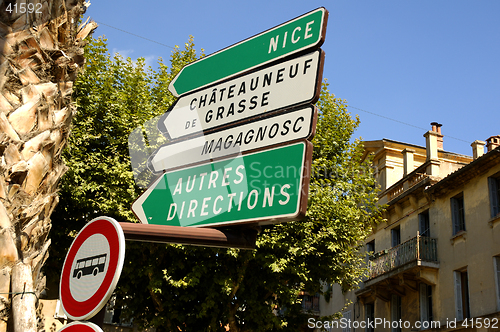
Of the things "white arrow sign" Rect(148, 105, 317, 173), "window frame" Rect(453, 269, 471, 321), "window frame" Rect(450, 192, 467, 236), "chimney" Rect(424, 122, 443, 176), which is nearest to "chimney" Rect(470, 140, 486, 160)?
"chimney" Rect(424, 122, 443, 176)

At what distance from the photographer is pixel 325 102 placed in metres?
16.3

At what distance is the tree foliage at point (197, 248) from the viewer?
12.7m

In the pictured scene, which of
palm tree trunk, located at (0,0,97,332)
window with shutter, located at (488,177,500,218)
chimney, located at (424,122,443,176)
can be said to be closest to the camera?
palm tree trunk, located at (0,0,97,332)

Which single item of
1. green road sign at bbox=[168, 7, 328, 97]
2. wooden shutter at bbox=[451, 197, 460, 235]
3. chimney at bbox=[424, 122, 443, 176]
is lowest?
green road sign at bbox=[168, 7, 328, 97]

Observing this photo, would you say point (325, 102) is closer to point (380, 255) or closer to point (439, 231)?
point (439, 231)

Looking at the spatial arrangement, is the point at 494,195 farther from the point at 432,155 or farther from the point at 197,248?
the point at 197,248

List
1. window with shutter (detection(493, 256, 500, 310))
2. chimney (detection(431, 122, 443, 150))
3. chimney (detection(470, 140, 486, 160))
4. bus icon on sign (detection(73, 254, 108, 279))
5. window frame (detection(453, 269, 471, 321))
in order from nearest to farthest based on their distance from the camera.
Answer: bus icon on sign (detection(73, 254, 108, 279)), window with shutter (detection(493, 256, 500, 310)), window frame (detection(453, 269, 471, 321)), chimney (detection(470, 140, 486, 160)), chimney (detection(431, 122, 443, 150))

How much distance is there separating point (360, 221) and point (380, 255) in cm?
976

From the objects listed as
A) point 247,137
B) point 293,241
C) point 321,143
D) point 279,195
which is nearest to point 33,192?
point 247,137

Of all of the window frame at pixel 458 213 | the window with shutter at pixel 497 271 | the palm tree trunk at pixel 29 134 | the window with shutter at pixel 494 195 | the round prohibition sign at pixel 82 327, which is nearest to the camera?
the round prohibition sign at pixel 82 327

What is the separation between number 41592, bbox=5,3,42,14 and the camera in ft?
14.7

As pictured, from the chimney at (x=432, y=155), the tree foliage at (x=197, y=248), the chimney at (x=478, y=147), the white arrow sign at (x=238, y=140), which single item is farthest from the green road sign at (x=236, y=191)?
the chimney at (x=478, y=147)

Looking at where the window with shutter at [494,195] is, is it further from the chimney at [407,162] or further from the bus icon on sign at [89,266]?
the bus icon on sign at [89,266]

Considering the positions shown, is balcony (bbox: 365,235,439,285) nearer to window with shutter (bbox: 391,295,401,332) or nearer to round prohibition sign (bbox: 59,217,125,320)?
window with shutter (bbox: 391,295,401,332)
